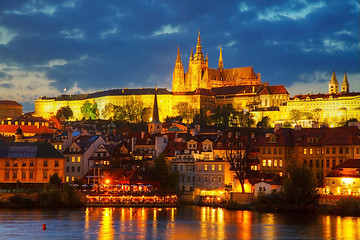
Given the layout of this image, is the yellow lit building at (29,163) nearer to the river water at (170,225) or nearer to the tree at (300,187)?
the river water at (170,225)

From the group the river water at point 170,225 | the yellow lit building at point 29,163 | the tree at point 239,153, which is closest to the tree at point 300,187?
the river water at point 170,225

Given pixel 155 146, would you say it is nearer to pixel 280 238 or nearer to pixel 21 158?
pixel 21 158

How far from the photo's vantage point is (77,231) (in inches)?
2233

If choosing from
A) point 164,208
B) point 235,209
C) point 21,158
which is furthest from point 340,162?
point 21,158

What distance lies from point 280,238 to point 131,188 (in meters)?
27.4

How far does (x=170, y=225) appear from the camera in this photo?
60.4m

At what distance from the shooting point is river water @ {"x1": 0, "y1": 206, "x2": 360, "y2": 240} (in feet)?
180

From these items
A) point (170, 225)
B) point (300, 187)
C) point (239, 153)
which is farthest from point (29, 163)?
point (300, 187)

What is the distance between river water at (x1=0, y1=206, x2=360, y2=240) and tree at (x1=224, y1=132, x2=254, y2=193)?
4466 millimetres

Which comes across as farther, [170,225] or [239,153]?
[239,153]

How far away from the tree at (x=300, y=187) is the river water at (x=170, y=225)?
202 cm

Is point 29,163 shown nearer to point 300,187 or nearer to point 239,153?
point 239,153

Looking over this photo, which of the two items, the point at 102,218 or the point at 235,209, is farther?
the point at 235,209

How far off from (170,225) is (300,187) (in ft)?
43.7
